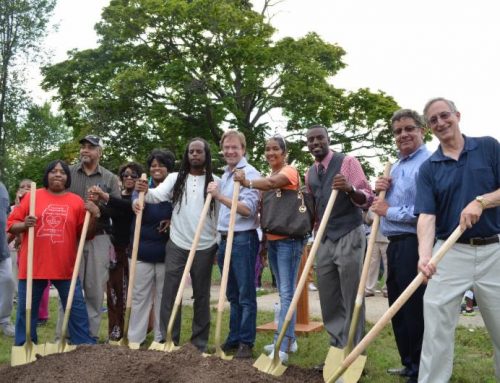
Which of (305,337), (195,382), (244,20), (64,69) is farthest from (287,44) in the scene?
(195,382)

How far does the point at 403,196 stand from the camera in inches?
205

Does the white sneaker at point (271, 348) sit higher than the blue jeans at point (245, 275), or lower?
lower

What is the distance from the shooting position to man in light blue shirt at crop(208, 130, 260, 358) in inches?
242

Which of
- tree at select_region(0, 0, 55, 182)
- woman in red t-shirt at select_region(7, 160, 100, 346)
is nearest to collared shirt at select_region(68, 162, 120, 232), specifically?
woman in red t-shirt at select_region(7, 160, 100, 346)

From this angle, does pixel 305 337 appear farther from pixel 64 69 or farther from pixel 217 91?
pixel 64 69

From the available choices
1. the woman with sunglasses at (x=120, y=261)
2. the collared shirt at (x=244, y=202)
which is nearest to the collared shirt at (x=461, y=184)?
the collared shirt at (x=244, y=202)

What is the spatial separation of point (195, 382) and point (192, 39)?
22550 millimetres

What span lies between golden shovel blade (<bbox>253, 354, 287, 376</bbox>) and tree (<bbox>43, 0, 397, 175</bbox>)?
19538 millimetres

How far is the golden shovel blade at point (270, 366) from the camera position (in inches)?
205

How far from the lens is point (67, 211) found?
6.19 meters

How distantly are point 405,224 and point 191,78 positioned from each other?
2030 centimetres

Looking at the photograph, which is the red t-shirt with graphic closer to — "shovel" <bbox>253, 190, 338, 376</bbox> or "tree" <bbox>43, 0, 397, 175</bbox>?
"shovel" <bbox>253, 190, 338, 376</bbox>

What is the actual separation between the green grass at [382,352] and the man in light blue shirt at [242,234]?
359mm

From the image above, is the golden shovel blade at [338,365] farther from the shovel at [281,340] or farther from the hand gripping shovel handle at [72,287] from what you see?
the hand gripping shovel handle at [72,287]
